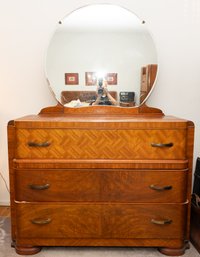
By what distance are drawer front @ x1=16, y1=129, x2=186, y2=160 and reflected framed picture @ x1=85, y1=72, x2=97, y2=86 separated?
0.53 m

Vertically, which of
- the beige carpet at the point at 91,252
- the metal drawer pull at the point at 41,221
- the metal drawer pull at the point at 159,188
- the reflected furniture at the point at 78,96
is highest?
the reflected furniture at the point at 78,96

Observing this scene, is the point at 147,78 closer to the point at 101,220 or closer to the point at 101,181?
the point at 101,181

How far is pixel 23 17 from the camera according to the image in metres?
1.95

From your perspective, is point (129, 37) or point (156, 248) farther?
point (129, 37)

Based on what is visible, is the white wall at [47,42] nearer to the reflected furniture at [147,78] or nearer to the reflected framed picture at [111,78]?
the reflected furniture at [147,78]

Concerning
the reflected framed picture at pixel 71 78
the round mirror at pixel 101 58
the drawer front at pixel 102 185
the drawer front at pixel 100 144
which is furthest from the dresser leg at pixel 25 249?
the reflected framed picture at pixel 71 78

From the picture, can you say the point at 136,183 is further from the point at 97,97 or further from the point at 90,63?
the point at 90,63

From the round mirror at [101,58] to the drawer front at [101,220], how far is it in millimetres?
719

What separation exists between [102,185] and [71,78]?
2.66 feet

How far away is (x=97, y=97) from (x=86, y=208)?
0.77 meters

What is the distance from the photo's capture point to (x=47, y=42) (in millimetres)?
1966

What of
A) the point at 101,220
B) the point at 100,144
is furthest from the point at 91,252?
the point at 100,144

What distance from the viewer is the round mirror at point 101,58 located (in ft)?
6.16

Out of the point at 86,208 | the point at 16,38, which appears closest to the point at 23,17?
the point at 16,38
